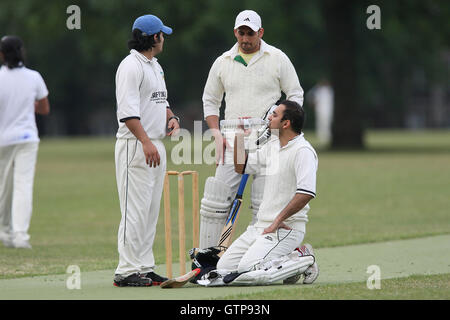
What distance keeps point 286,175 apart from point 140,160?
1.12 metres

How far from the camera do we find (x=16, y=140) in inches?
420

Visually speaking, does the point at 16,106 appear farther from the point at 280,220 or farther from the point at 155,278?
the point at 280,220

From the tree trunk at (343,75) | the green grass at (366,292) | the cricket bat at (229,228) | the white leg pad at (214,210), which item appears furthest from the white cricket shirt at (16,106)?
the tree trunk at (343,75)

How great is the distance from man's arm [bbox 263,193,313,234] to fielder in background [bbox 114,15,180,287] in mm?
956

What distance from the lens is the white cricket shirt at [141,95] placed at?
23.9 ft

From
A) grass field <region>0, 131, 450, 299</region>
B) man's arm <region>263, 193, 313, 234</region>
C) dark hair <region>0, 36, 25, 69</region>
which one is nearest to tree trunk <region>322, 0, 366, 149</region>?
grass field <region>0, 131, 450, 299</region>

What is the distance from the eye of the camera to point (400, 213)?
1373 cm

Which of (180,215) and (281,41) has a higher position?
(281,41)

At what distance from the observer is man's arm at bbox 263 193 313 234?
287 inches

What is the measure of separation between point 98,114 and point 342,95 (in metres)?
37.7
